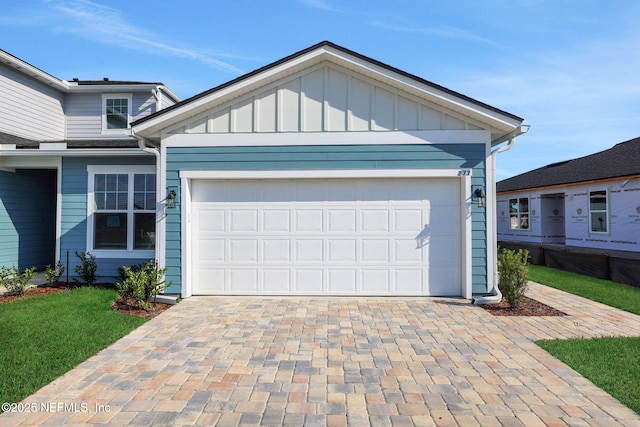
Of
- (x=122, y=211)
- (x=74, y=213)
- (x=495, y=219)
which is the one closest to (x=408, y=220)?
Answer: (x=495, y=219)

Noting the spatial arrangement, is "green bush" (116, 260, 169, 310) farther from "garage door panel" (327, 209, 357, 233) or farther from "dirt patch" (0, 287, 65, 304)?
"garage door panel" (327, 209, 357, 233)

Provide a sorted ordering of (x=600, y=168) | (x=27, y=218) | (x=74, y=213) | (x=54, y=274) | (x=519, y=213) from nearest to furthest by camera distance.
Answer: (x=54, y=274) → (x=74, y=213) → (x=27, y=218) → (x=600, y=168) → (x=519, y=213)

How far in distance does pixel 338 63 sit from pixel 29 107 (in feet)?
32.0

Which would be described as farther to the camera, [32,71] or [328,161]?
[32,71]

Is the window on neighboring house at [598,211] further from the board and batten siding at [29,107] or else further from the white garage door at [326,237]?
the board and batten siding at [29,107]

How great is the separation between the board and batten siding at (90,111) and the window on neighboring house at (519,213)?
1611 centimetres

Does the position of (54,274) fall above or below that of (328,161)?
below

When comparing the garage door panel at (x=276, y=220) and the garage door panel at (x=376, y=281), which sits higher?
the garage door panel at (x=276, y=220)

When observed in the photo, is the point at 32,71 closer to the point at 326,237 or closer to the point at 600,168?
the point at 326,237

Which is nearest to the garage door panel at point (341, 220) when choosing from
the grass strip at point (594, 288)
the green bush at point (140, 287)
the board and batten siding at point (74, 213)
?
the green bush at point (140, 287)

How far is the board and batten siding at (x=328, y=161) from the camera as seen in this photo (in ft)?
23.7

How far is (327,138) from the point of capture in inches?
289

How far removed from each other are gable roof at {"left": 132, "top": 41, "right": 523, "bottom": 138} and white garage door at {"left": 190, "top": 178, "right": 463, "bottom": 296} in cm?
142

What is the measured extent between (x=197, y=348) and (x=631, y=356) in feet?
17.5
